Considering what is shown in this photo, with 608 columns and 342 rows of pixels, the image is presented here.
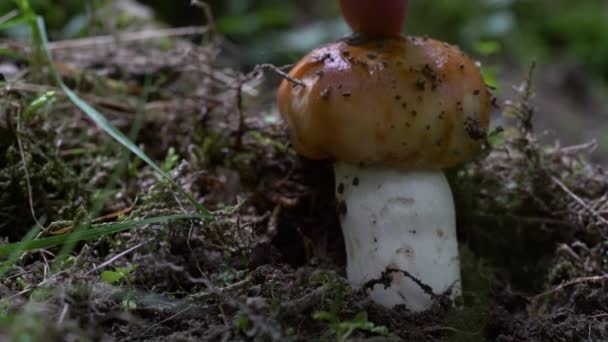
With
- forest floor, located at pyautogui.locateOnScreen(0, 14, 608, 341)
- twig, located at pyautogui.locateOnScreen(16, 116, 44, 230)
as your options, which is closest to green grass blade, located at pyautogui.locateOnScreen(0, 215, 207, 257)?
forest floor, located at pyautogui.locateOnScreen(0, 14, 608, 341)

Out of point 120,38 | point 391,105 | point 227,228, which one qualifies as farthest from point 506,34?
point 227,228

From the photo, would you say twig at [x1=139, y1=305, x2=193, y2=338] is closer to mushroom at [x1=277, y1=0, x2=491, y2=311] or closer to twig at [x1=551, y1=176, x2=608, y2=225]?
mushroom at [x1=277, y1=0, x2=491, y2=311]

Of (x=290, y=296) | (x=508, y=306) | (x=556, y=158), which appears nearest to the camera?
(x=290, y=296)

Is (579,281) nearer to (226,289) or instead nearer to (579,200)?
(579,200)

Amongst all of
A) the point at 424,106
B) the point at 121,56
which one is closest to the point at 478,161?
the point at 424,106

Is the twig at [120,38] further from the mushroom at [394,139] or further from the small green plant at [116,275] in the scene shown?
the small green plant at [116,275]

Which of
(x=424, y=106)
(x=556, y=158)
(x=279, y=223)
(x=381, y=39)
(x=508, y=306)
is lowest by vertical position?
(x=508, y=306)

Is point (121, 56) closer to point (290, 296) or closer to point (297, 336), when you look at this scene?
point (290, 296)
